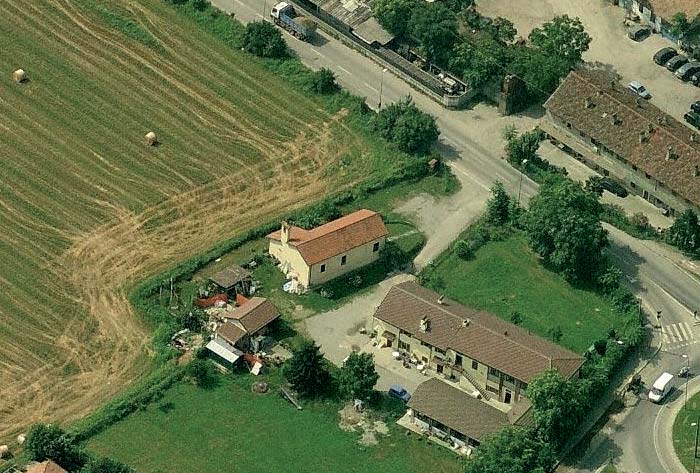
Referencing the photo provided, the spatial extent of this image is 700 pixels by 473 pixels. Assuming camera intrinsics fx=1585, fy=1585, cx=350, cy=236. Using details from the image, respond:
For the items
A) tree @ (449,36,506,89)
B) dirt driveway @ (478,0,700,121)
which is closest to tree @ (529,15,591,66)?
tree @ (449,36,506,89)

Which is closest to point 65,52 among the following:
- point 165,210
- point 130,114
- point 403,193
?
point 130,114

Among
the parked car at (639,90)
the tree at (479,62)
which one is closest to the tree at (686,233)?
the parked car at (639,90)

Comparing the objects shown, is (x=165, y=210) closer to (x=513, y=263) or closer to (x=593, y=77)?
(x=513, y=263)

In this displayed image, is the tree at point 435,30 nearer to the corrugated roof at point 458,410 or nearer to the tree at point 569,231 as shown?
the tree at point 569,231

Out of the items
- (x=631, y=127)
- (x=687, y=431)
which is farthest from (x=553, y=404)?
(x=631, y=127)

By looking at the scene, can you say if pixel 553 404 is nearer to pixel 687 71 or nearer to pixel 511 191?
pixel 511 191

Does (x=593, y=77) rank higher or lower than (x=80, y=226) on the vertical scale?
higher

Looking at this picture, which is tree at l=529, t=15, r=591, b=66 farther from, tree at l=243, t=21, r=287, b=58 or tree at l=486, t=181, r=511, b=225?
tree at l=243, t=21, r=287, b=58
